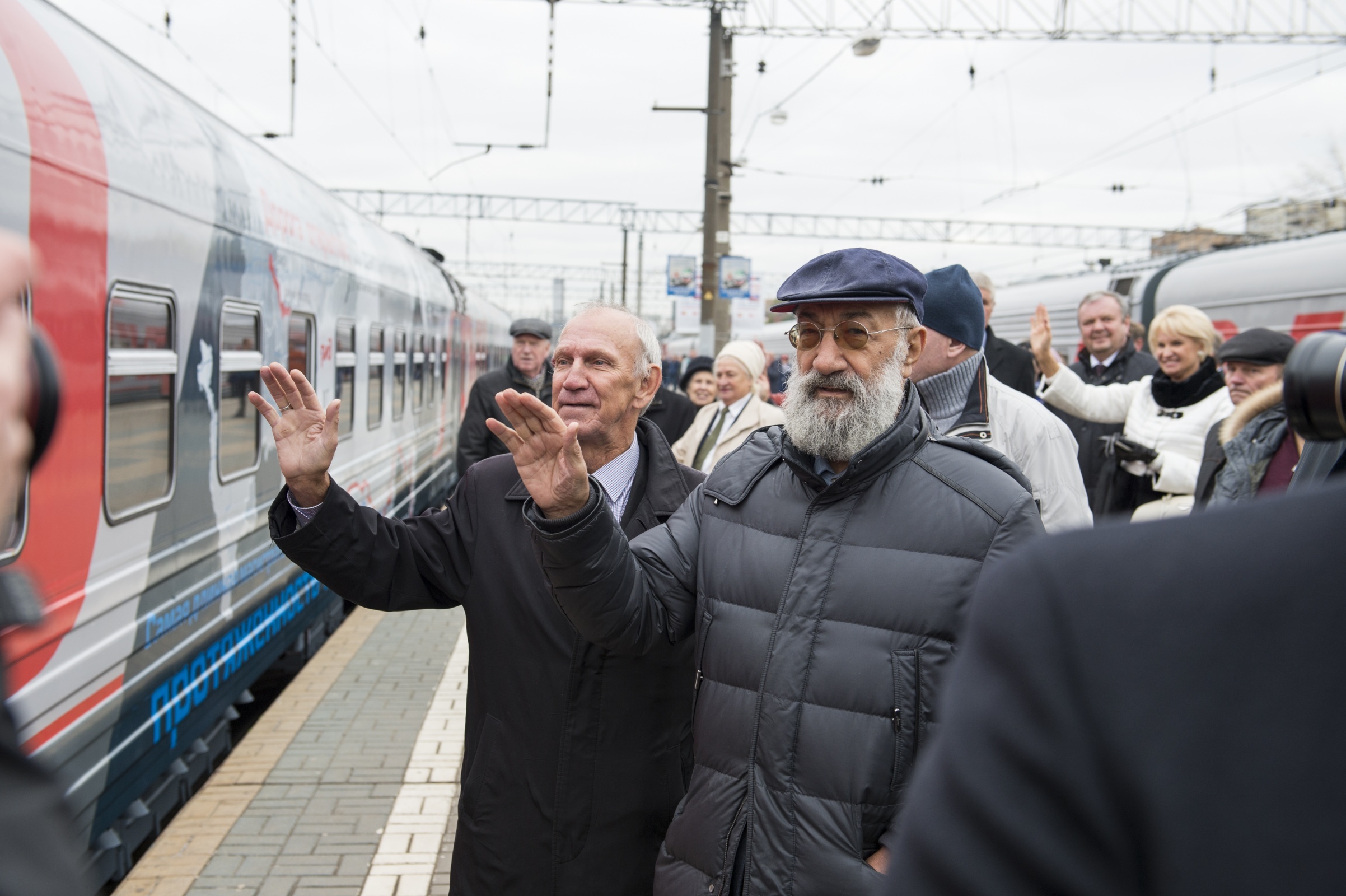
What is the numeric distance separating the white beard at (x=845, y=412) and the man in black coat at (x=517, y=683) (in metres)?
0.54

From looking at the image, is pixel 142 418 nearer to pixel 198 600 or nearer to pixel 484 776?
pixel 198 600

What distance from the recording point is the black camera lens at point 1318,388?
31.6 inches

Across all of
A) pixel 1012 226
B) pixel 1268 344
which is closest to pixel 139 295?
pixel 1268 344

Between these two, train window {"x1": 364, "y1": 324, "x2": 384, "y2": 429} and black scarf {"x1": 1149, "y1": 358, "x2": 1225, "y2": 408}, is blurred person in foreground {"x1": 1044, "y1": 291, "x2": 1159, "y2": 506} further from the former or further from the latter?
train window {"x1": 364, "y1": 324, "x2": 384, "y2": 429}

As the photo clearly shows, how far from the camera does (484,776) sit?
246 cm

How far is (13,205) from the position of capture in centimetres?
312

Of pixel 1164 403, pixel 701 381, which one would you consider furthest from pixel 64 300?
pixel 701 381

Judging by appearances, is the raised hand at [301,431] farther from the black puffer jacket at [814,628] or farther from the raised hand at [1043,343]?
the raised hand at [1043,343]

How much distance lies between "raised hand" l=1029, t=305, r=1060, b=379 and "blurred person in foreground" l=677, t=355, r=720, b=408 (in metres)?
4.44

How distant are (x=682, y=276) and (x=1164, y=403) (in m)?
13.9

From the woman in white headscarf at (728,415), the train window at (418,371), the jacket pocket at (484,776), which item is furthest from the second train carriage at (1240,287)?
the jacket pocket at (484,776)

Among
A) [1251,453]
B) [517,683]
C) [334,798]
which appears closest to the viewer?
[517,683]

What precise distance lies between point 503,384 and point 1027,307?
1062 cm

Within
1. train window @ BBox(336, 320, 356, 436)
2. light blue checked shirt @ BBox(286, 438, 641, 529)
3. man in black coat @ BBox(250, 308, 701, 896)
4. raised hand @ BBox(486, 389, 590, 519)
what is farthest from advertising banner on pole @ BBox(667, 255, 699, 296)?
raised hand @ BBox(486, 389, 590, 519)
